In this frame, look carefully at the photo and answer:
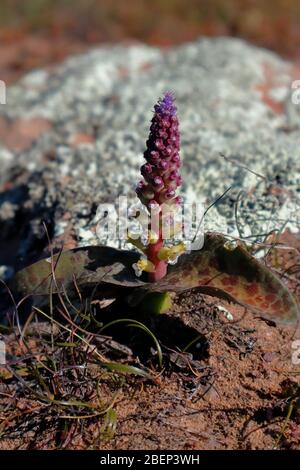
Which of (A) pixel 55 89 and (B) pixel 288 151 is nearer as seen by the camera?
(B) pixel 288 151

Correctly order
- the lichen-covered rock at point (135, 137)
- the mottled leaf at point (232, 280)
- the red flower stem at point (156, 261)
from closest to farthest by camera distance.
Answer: the mottled leaf at point (232, 280)
the red flower stem at point (156, 261)
the lichen-covered rock at point (135, 137)

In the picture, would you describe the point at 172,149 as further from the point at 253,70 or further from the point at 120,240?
the point at 253,70

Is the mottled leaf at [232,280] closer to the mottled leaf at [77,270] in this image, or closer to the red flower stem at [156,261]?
the red flower stem at [156,261]

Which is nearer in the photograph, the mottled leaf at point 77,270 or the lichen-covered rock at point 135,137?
the mottled leaf at point 77,270

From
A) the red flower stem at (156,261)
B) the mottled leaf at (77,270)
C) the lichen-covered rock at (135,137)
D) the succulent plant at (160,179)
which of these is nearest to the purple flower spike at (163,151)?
the succulent plant at (160,179)

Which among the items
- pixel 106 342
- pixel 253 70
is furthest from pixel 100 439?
pixel 253 70

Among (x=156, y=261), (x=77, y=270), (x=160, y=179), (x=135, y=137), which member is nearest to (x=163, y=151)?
(x=160, y=179)
